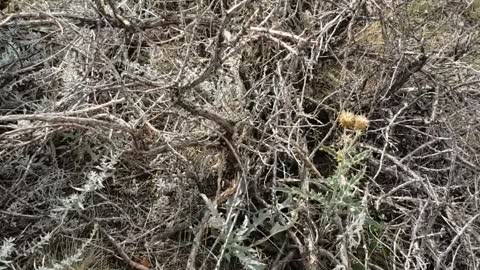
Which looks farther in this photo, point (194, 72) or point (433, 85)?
point (433, 85)

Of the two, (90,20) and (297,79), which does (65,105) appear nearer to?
(90,20)

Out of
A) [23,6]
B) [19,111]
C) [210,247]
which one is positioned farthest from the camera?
[23,6]

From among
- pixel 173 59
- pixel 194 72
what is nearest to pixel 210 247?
pixel 194 72

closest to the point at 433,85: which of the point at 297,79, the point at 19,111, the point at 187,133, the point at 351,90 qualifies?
the point at 351,90

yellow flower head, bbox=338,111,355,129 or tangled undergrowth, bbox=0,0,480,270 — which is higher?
yellow flower head, bbox=338,111,355,129

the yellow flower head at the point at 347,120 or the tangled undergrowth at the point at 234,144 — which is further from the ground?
the yellow flower head at the point at 347,120

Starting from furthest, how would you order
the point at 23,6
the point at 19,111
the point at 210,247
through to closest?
1. the point at 23,6
2. the point at 19,111
3. the point at 210,247

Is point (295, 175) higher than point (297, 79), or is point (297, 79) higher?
point (297, 79)

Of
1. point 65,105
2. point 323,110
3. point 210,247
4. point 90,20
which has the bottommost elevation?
point 210,247
